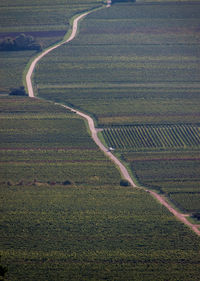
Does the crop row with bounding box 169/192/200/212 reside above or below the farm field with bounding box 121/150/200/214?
below

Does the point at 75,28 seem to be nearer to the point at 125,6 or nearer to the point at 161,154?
the point at 125,6

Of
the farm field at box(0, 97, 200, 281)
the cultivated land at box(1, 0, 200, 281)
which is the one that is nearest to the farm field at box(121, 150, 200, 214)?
the cultivated land at box(1, 0, 200, 281)

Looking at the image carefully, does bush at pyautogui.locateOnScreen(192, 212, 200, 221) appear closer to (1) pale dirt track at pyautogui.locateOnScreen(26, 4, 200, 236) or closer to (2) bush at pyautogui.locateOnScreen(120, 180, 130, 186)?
(1) pale dirt track at pyautogui.locateOnScreen(26, 4, 200, 236)

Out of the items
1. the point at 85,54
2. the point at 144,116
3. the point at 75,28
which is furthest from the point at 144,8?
the point at 144,116

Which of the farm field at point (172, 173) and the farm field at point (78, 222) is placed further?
the farm field at point (172, 173)

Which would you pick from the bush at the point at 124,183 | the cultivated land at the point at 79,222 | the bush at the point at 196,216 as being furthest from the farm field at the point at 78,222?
the bush at the point at 196,216

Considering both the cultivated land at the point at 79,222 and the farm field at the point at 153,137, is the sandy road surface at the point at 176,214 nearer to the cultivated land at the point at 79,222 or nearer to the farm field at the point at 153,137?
the cultivated land at the point at 79,222
